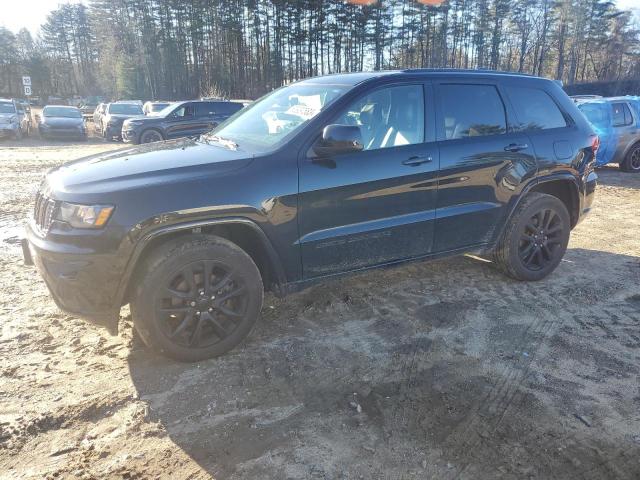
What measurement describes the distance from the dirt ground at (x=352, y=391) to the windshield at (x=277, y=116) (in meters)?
1.44

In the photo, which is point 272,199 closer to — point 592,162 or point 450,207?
point 450,207

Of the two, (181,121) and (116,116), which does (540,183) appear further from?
(116,116)

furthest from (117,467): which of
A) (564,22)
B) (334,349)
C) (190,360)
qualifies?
(564,22)

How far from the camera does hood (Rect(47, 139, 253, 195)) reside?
298 centimetres

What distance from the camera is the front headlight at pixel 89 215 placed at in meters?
2.88

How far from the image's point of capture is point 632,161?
1170 cm

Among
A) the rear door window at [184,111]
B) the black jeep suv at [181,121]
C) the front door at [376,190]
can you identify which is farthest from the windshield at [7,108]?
the front door at [376,190]

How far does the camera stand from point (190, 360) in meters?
3.27

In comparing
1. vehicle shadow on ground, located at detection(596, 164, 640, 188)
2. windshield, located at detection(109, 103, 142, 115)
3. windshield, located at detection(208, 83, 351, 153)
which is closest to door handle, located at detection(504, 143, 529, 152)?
windshield, located at detection(208, 83, 351, 153)

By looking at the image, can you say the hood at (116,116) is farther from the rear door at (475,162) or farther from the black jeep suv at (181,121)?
the rear door at (475,162)

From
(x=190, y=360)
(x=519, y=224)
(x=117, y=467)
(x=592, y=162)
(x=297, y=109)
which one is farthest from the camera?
(x=592, y=162)

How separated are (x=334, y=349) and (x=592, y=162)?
3428 mm

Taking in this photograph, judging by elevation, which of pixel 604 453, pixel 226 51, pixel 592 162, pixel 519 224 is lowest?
pixel 604 453

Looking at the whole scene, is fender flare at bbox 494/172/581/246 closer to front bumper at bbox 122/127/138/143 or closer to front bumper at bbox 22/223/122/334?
front bumper at bbox 22/223/122/334
